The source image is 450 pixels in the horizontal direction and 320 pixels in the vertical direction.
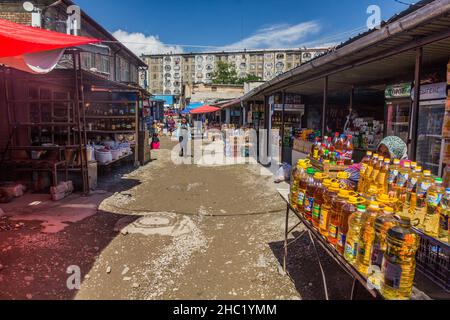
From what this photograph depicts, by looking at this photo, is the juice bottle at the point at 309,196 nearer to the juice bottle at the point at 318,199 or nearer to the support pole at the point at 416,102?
the juice bottle at the point at 318,199

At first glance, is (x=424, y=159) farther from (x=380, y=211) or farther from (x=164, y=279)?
(x=164, y=279)

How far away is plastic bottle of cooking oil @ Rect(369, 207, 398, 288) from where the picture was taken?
1922 mm

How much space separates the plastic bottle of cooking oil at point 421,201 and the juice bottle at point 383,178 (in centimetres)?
39

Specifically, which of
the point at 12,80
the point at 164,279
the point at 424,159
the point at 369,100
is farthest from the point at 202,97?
the point at 164,279

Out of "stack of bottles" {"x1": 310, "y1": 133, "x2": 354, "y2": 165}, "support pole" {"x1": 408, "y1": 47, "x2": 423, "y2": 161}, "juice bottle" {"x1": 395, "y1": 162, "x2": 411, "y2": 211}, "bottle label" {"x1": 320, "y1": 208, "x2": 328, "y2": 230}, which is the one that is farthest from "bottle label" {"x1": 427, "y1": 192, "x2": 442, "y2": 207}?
"support pole" {"x1": 408, "y1": 47, "x2": 423, "y2": 161}

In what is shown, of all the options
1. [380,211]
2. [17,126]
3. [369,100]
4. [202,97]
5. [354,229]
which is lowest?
[354,229]

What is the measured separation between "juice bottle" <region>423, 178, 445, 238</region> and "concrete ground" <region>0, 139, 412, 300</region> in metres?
1.40

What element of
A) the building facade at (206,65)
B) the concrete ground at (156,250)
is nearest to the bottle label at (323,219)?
the concrete ground at (156,250)

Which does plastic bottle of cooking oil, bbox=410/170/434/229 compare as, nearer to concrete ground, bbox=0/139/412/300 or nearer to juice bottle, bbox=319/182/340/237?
juice bottle, bbox=319/182/340/237

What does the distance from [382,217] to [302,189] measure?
1.28 metres

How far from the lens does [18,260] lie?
148 inches

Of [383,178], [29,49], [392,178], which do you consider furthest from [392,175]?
[29,49]

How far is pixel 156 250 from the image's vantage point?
14.1ft
